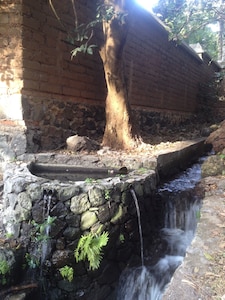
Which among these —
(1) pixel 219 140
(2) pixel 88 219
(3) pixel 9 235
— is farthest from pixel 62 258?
(1) pixel 219 140

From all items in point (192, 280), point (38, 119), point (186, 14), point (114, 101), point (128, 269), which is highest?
point (186, 14)

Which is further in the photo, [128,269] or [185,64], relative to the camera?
[185,64]

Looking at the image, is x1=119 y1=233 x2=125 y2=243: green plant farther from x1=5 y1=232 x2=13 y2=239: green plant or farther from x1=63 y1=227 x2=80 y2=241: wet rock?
x1=5 y1=232 x2=13 y2=239: green plant

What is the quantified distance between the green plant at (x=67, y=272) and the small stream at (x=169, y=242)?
2.97 ft

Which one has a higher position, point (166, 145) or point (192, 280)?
point (166, 145)

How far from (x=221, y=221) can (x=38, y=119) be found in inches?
172

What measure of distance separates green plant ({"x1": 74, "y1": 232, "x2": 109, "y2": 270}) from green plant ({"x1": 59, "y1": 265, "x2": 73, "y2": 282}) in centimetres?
15

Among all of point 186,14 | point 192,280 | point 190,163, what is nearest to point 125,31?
point 186,14

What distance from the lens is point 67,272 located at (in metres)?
3.96

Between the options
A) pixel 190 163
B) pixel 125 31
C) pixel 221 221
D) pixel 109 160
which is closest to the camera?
pixel 221 221

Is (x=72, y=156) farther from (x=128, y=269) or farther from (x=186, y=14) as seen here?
(x=186, y=14)

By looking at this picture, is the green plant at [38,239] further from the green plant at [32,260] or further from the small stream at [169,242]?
the small stream at [169,242]

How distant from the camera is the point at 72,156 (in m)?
6.22

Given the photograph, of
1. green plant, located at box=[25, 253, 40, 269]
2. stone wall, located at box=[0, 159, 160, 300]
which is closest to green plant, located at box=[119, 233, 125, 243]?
stone wall, located at box=[0, 159, 160, 300]
